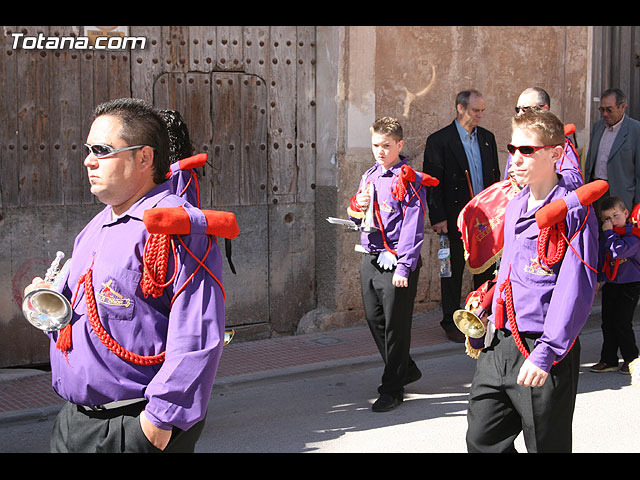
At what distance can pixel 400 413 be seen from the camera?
607 cm

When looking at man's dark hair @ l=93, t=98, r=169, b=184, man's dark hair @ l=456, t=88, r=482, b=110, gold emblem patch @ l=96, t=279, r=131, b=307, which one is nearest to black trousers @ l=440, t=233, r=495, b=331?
man's dark hair @ l=456, t=88, r=482, b=110

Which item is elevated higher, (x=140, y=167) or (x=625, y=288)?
(x=140, y=167)

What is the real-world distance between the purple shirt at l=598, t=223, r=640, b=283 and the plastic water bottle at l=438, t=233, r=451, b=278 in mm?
1248

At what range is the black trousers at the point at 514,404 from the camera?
3680 mm

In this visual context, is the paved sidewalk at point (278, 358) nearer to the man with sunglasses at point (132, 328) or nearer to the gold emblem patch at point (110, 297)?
the man with sunglasses at point (132, 328)

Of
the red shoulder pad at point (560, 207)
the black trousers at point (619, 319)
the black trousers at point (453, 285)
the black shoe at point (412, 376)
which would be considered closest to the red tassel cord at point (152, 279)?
the red shoulder pad at point (560, 207)

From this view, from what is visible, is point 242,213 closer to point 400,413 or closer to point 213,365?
point 400,413

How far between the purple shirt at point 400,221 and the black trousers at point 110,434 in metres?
3.24

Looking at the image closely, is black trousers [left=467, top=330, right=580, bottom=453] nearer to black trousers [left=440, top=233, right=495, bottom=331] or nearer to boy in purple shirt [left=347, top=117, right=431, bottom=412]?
boy in purple shirt [left=347, top=117, right=431, bottom=412]

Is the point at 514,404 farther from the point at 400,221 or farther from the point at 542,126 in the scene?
the point at 400,221

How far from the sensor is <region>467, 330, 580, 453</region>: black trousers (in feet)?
12.1
